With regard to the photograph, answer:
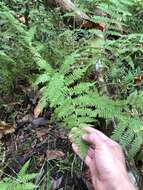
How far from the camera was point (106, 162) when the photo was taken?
289 centimetres

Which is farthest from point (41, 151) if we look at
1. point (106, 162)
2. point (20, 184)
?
point (106, 162)

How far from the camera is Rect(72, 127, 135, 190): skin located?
286 cm

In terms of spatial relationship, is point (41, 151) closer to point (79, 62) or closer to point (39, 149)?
point (39, 149)

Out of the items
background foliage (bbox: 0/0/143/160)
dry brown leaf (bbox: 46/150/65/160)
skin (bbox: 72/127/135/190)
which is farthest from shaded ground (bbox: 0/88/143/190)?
skin (bbox: 72/127/135/190)

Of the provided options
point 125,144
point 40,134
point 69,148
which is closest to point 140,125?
point 125,144

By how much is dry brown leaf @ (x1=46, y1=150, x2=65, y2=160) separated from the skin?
17.8 inches

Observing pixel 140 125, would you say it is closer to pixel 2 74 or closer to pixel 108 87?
pixel 108 87

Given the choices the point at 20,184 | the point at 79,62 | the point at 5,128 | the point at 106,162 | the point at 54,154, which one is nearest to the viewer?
the point at 106,162

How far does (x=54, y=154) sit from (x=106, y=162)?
786 millimetres

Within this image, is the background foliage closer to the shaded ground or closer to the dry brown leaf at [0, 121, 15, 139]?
the shaded ground

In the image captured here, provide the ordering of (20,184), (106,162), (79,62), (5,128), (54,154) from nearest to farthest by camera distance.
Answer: (106,162) < (20,184) < (54,154) < (5,128) < (79,62)

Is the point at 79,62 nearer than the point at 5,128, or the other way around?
the point at 5,128

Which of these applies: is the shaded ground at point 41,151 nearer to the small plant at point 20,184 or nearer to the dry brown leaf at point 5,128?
the dry brown leaf at point 5,128

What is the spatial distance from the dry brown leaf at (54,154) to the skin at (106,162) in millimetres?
452
